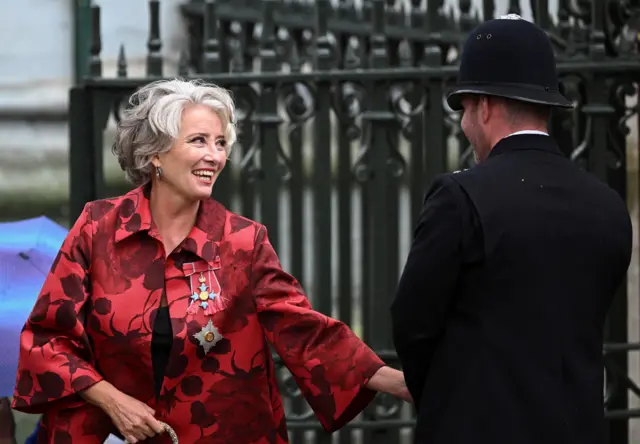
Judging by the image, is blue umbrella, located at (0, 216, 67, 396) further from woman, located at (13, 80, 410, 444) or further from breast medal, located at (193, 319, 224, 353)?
breast medal, located at (193, 319, 224, 353)

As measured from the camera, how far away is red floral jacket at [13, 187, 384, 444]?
154 inches

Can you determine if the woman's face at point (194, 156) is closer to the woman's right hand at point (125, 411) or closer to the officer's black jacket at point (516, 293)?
the woman's right hand at point (125, 411)

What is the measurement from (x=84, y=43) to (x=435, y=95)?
353 centimetres

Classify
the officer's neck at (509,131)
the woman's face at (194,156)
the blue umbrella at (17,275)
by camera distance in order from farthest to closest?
the blue umbrella at (17,275) → the woman's face at (194,156) → the officer's neck at (509,131)

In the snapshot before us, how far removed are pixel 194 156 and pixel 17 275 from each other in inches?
47.1

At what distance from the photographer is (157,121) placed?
4.01 m

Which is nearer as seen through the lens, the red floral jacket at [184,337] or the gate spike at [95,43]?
the red floral jacket at [184,337]

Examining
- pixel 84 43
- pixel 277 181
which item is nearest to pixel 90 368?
pixel 277 181

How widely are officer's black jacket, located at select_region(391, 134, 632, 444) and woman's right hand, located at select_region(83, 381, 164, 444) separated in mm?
830

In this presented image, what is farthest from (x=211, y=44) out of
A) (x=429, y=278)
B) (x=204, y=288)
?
(x=429, y=278)

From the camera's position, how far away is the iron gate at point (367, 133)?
17.9ft

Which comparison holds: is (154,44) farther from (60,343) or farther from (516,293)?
(516,293)

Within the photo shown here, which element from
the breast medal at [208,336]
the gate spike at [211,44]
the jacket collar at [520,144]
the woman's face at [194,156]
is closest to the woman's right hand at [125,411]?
the breast medal at [208,336]

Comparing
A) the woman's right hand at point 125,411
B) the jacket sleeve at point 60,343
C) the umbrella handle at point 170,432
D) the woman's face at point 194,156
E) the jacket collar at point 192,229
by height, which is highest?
the woman's face at point 194,156
